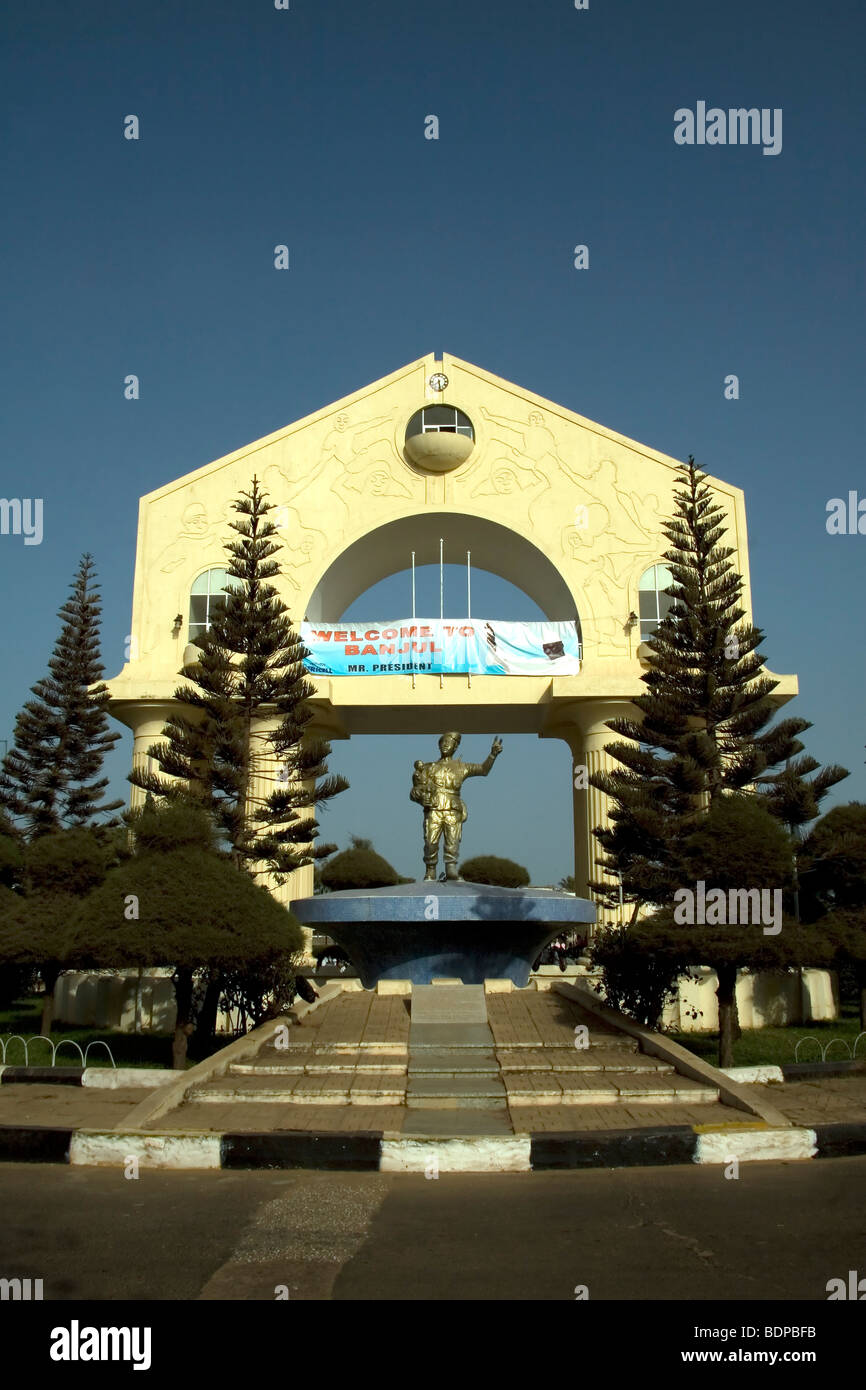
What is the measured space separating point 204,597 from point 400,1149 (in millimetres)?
13776

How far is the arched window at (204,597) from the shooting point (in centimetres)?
1767

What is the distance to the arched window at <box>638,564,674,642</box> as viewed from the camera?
57.3 feet

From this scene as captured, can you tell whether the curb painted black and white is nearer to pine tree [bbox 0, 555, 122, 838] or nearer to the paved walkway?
the paved walkway

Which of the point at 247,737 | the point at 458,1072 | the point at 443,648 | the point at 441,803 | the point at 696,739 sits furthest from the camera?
the point at 443,648

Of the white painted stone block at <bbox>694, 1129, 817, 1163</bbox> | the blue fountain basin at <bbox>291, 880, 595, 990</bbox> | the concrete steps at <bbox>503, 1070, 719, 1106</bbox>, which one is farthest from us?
the blue fountain basin at <bbox>291, 880, 595, 990</bbox>

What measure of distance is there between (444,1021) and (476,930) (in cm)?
202

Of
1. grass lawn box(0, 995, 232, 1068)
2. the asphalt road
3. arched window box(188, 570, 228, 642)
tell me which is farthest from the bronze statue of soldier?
the asphalt road

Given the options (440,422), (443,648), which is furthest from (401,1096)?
(440,422)

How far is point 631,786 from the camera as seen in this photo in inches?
466

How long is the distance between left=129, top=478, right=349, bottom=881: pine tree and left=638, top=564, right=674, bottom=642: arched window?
5.73 meters

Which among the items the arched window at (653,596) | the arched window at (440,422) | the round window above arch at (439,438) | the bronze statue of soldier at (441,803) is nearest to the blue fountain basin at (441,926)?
the bronze statue of soldier at (441,803)

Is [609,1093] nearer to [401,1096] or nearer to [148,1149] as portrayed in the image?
[401,1096]

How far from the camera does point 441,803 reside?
12562mm

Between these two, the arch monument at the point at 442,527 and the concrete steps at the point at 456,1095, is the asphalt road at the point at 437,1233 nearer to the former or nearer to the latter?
the concrete steps at the point at 456,1095
